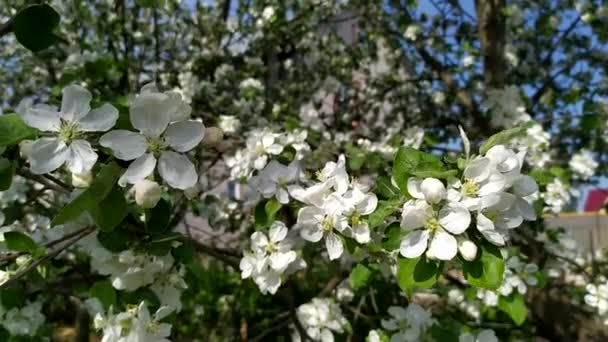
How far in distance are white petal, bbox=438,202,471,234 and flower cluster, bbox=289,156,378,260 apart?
0.62 ft

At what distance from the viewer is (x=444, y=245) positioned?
3.55 feet

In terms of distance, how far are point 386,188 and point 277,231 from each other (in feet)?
1.31

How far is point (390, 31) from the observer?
3.90m

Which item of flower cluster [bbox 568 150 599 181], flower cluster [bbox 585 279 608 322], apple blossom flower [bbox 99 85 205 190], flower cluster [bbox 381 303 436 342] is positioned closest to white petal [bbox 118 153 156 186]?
apple blossom flower [bbox 99 85 205 190]

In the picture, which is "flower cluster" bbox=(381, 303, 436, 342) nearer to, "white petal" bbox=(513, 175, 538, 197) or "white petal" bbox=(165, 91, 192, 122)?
"white petal" bbox=(513, 175, 538, 197)

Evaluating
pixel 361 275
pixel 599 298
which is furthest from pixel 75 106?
pixel 599 298

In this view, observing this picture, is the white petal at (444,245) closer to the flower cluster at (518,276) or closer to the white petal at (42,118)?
the white petal at (42,118)

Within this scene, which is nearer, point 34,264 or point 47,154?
point 47,154

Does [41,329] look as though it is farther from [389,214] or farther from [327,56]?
[327,56]

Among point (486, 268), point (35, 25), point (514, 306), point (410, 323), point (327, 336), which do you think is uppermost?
point (35, 25)

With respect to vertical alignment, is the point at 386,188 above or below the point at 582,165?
above

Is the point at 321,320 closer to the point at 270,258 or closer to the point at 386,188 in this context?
the point at 270,258

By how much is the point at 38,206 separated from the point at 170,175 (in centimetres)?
158

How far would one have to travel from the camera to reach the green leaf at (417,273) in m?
1.12
